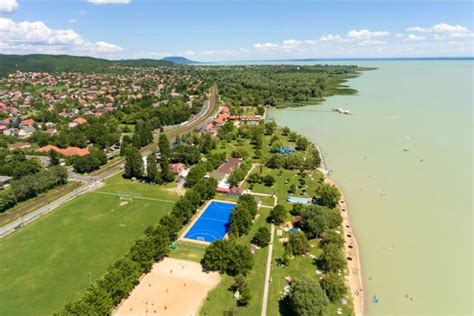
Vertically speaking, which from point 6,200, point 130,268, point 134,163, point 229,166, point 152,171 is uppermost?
point 134,163

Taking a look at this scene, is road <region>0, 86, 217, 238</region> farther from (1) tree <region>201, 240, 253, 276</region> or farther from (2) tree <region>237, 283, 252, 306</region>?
(2) tree <region>237, 283, 252, 306</region>

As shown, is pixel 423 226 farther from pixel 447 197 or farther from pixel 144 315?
pixel 144 315

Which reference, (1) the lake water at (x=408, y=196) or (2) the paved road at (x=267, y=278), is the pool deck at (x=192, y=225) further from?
(1) the lake water at (x=408, y=196)

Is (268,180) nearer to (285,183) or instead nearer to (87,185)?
(285,183)

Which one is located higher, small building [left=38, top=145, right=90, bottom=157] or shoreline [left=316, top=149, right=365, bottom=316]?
small building [left=38, top=145, right=90, bottom=157]

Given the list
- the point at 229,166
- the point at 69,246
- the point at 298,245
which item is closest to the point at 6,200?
the point at 69,246

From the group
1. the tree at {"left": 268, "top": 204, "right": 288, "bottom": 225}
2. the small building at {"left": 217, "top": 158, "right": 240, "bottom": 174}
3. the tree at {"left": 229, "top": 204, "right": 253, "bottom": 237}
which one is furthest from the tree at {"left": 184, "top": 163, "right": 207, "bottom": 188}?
the tree at {"left": 268, "top": 204, "right": 288, "bottom": 225}
